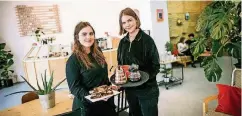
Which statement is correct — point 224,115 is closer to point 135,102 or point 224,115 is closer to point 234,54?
point 234,54

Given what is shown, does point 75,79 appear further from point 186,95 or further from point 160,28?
point 160,28

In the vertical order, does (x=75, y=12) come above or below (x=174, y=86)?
above

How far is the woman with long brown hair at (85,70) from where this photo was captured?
5.49 feet

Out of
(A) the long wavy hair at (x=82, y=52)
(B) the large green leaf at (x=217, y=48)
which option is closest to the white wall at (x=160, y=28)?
(B) the large green leaf at (x=217, y=48)

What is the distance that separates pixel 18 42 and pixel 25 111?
177 inches

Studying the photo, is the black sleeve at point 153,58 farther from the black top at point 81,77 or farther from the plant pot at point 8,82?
the plant pot at point 8,82

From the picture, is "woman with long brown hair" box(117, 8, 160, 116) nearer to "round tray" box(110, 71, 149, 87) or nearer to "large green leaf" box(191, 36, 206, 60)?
"round tray" box(110, 71, 149, 87)

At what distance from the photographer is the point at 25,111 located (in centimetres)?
210

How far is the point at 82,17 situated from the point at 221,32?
5013 millimetres

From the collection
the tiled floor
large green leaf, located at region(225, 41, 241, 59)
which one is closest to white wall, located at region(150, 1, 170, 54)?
the tiled floor

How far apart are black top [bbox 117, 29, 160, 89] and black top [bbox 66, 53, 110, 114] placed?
27 centimetres

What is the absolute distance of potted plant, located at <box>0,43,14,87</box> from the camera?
5648 millimetres

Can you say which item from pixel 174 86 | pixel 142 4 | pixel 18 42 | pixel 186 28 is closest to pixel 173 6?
pixel 186 28

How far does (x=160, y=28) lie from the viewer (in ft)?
16.9
